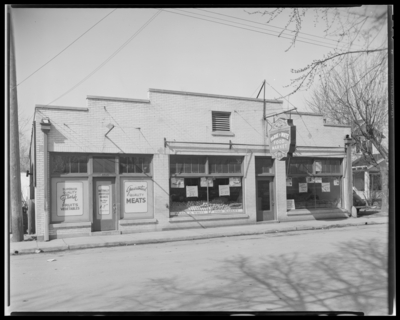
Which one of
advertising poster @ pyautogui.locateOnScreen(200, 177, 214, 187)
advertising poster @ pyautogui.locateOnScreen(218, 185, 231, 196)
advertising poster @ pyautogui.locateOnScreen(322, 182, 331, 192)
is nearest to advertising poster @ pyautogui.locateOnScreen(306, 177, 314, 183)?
advertising poster @ pyautogui.locateOnScreen(322, 182, 331, 192)

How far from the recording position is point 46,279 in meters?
8.25

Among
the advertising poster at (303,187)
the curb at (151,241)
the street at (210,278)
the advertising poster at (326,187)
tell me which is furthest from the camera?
the advertising poster at (326,187)

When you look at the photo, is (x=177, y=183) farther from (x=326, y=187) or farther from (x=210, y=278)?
(x=210, y=278)

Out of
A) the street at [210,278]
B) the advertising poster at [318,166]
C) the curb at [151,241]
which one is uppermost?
the advertising poster at [318,166]

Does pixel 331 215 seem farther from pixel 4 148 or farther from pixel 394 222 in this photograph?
pixel 4 148

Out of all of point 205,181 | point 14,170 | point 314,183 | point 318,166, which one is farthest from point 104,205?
point 318,166

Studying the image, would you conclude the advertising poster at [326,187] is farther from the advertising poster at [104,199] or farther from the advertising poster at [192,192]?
the advertising poster at [104,199]

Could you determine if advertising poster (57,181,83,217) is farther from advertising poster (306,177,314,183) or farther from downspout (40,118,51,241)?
advertising poster (306,177,314,183)

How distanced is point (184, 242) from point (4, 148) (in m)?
9.16

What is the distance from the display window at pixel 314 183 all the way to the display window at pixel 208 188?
2.91 m

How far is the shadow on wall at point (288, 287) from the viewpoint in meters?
6.21

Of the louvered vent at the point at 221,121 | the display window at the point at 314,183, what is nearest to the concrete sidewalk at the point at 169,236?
the display window at the point at 314,183

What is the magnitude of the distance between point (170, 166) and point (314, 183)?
25.2 feet

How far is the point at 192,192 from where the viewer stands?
659 inches
